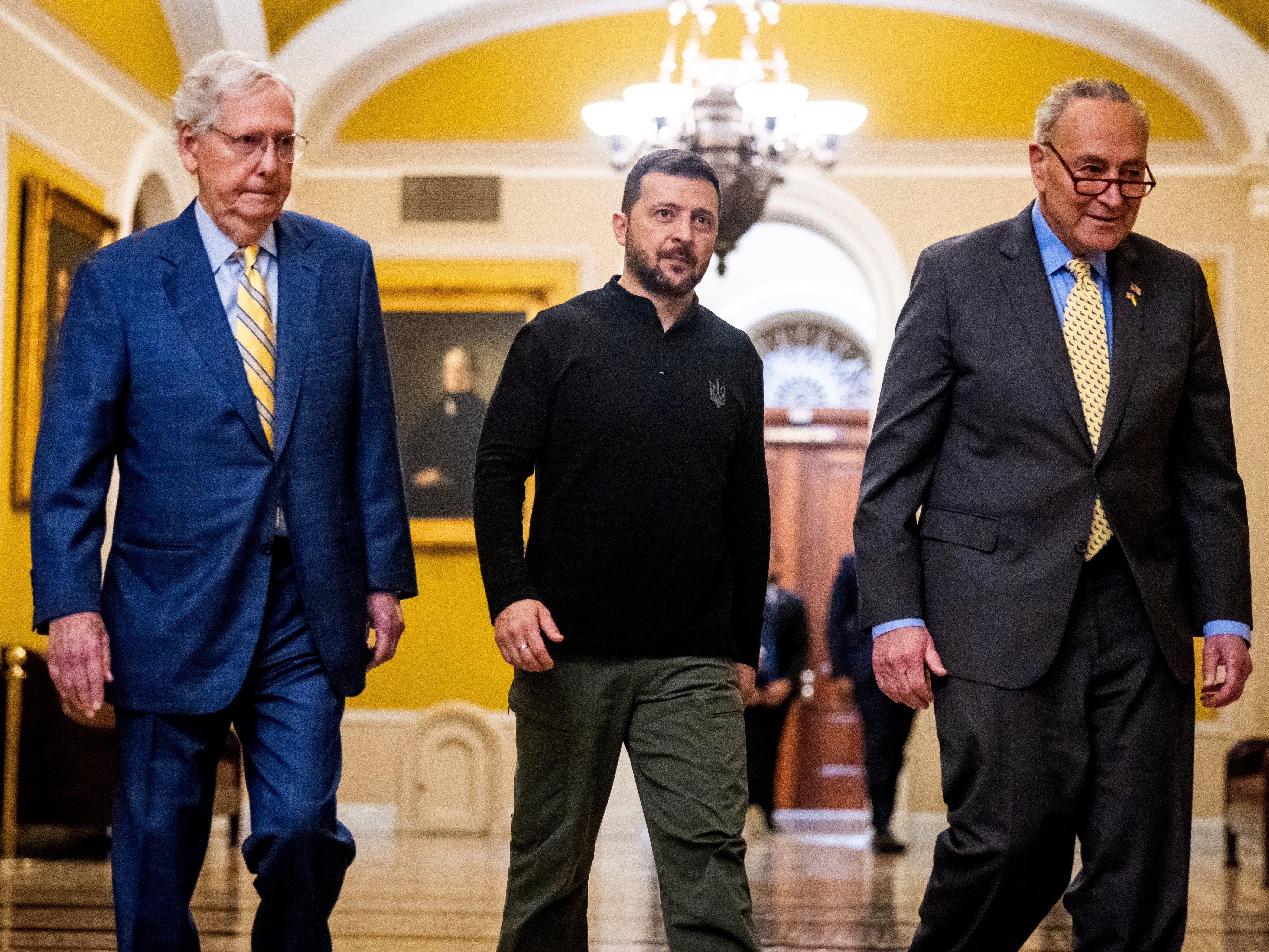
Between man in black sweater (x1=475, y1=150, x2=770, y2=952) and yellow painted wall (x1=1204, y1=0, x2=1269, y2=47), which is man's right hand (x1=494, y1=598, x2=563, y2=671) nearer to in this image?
man in black sweater (x1=475, y1=150, x2=770, y2=952)

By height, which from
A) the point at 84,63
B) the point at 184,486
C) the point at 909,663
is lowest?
the point at 909,663

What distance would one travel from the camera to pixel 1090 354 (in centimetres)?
251

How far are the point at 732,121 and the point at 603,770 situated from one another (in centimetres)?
355

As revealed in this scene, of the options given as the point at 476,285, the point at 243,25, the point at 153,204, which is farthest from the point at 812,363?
the point at 153,204

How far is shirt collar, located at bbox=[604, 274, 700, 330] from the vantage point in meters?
2.76

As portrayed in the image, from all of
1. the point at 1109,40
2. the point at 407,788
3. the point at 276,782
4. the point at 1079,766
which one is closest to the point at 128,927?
the point at 276,782

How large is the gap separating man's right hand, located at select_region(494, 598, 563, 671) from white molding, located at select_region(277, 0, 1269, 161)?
6.38m

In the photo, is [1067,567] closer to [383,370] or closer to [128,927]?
[383,370]

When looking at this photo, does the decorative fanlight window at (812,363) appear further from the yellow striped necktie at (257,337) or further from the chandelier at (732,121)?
the yellow striped necktie at (257,337)

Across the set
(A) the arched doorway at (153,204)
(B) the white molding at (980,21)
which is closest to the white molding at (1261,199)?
(B) the white molding at (980,21)

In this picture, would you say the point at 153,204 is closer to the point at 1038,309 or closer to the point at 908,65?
the point at 908,65

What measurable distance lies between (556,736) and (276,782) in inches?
22.6

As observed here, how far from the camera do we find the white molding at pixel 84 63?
620cm

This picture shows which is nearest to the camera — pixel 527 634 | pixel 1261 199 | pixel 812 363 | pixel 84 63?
pixel 527 634
